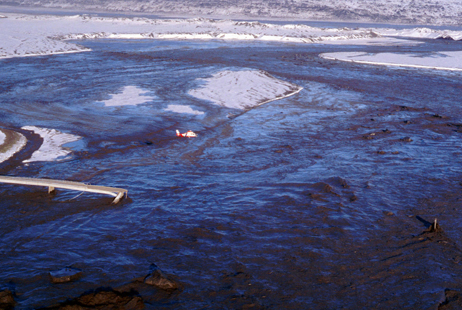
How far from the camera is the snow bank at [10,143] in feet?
28.0

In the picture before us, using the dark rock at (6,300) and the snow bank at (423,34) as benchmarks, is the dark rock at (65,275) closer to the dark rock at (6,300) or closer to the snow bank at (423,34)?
the dark rock at (6,300)

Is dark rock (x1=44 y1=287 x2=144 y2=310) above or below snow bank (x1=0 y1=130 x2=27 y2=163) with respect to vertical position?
below

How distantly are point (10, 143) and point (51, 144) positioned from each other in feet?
2.59

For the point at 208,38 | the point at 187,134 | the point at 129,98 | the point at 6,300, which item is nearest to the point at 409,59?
the point at 208,38

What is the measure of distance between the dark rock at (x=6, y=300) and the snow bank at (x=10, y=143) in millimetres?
4529

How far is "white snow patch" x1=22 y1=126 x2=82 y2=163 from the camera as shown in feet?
27.8

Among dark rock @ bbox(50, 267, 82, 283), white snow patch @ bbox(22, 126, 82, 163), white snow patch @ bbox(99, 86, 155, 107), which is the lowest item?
dark rock @ bbox(50, 267, 82, 283)

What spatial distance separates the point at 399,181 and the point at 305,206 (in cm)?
210

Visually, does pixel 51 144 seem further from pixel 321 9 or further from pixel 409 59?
pixel 321 9

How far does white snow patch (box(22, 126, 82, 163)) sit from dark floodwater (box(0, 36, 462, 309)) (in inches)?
12.5

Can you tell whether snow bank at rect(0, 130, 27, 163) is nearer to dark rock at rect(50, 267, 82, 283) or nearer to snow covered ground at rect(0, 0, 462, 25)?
dark rock at rect(50, 267, 82, 283)

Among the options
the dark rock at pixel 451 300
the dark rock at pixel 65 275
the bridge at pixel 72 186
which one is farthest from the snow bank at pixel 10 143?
the dark rock at pixel 451 300

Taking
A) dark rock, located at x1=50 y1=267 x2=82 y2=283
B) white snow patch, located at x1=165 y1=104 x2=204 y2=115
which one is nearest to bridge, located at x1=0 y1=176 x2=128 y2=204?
dark rock, located at x1=50 y1=267 x2=82 y2=283

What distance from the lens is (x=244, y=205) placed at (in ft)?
22.4
